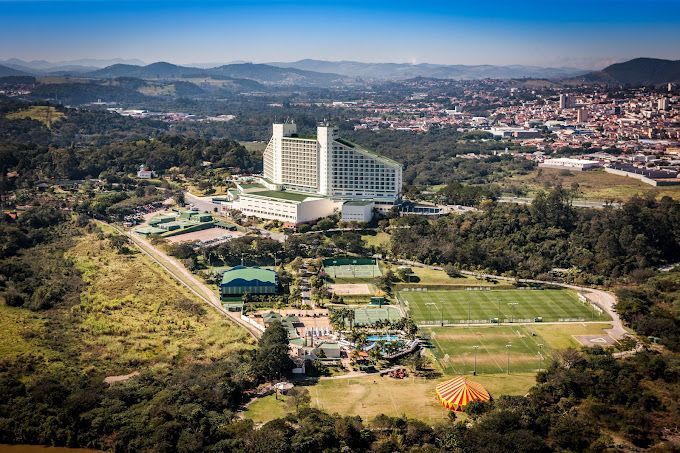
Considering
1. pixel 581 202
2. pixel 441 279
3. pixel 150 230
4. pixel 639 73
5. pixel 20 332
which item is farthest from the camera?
pixel 639 73

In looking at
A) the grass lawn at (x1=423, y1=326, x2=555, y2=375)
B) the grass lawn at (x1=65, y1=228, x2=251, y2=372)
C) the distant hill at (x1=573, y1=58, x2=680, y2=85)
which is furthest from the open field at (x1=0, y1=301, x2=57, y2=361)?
the distant hill at (x1=573, y1=58, x2=680, y2=85)

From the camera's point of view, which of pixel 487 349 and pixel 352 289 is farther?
pixel 352 289

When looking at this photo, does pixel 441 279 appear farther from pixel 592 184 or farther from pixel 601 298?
pixel 592 184

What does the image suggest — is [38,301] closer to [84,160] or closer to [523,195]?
[84,160]

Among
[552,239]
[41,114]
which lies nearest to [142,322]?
[552,239]

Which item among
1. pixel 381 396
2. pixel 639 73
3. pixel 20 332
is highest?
pixel 639 73

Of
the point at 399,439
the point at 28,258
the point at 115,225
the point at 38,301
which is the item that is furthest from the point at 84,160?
the point at 399,439
